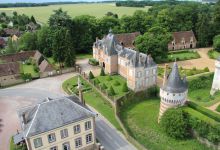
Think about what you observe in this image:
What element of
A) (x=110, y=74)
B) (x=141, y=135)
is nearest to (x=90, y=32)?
(x=110, y=74)

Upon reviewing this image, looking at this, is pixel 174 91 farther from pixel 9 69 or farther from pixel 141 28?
pixel 141 28

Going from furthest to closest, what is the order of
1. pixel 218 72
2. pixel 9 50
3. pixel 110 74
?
pixel 9 50, pixel 110 74, pixel 218 72

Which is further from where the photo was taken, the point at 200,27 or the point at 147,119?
the point at 200,27

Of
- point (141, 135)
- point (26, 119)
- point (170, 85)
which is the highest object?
point (170, 85)

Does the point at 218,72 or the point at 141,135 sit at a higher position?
the point at 218,72

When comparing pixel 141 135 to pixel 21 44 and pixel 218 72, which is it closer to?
pixel 218 72

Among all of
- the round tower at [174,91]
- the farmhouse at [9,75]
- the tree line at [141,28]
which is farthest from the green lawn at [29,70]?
the round tower at [174,91]

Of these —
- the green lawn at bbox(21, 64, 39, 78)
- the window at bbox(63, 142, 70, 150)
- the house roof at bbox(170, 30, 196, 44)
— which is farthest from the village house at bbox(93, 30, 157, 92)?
the house roof at bbox(170, 30, 196, 44)

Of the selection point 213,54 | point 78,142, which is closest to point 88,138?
point 78,142
